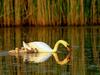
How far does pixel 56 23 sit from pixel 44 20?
0.39 m

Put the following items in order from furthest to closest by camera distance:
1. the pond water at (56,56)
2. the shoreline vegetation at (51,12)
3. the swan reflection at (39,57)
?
1. the shoreline vegetation at (51,12)
2. the swan reflection at (39,57)
3. the pond water at (56,56)

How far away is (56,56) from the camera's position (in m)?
10.6

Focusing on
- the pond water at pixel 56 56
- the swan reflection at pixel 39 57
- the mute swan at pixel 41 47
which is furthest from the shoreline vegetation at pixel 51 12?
the swan reflection at pixel 39 57

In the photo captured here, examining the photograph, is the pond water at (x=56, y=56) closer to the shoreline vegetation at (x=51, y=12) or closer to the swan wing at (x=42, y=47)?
the swan wing at (x=42, y=47)

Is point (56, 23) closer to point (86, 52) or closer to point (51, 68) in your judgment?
point (86, 52)

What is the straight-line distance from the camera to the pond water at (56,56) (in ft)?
29.2

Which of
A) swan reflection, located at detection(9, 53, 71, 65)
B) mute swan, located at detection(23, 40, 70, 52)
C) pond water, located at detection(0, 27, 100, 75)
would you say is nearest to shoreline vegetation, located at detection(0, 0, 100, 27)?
pond water, located at detection(0, 27, 100, 75)

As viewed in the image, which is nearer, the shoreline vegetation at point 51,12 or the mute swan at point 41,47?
the mute swan at point 41,47

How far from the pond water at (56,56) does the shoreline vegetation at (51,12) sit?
1.39 metres

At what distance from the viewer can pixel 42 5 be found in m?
18.0

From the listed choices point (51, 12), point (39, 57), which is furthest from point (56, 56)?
point (51, 12)

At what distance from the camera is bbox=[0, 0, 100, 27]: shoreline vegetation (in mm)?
17875

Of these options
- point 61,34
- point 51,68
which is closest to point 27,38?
point 61,34

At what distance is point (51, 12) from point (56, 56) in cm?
744
